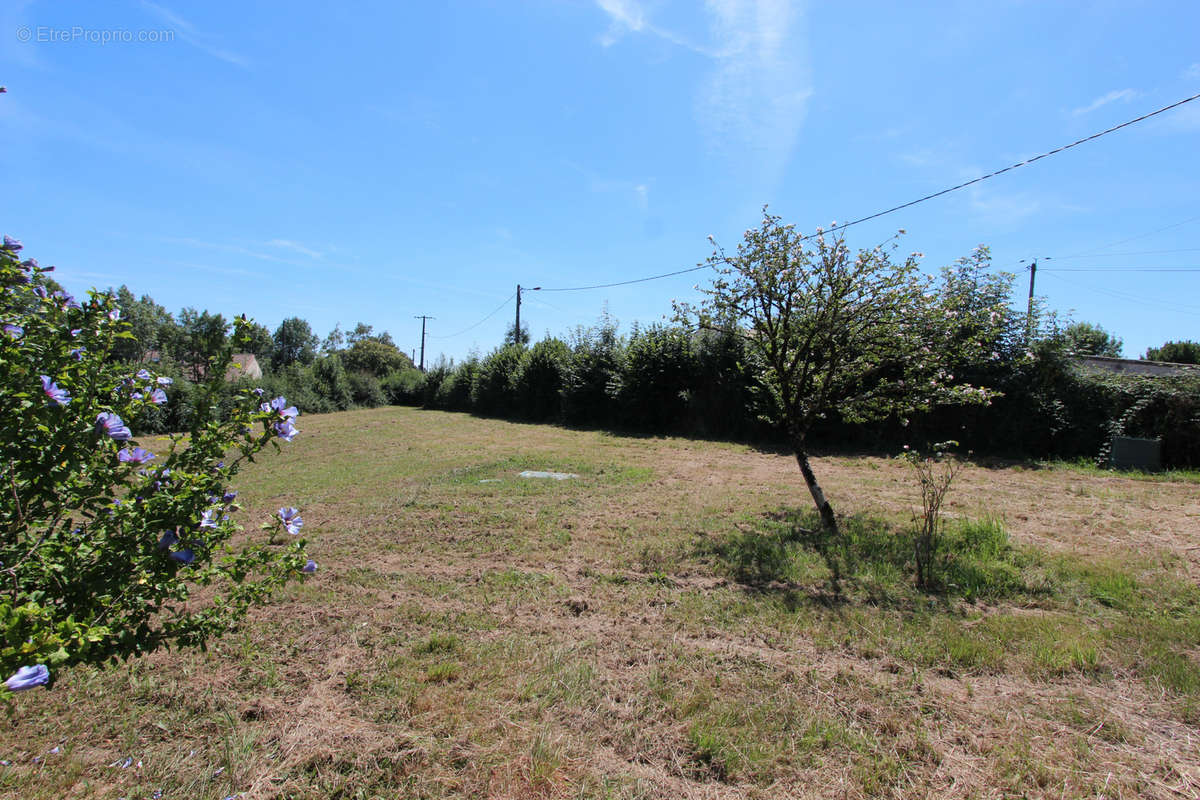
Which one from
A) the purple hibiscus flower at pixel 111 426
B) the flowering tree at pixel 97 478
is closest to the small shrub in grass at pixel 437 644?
the flowering tree at pixel 97 478

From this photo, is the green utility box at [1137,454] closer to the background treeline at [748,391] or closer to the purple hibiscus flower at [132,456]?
the background treeline at [748,391]

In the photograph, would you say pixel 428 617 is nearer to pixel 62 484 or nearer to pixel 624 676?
pixel 624 676

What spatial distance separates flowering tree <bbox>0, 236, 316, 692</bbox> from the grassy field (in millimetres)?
834

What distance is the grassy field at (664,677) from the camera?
80.0 inches

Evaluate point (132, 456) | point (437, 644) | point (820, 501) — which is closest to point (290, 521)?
point (132, 456)

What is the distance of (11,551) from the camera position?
155cm

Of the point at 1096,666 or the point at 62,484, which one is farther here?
the point at 1096,666

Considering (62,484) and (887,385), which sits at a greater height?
(887,385)

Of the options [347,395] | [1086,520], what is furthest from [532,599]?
[347,395]

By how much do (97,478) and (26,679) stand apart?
77 cm

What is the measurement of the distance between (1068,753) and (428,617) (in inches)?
128

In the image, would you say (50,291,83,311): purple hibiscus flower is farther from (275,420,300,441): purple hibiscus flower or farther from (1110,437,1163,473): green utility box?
(1110,437,1163,473): green utility box

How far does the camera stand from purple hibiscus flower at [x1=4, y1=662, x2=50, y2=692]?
99cm

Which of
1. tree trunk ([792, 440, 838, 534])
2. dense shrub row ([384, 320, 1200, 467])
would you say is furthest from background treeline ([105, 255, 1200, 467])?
tree trunk ([792, 440, 838, 534])
